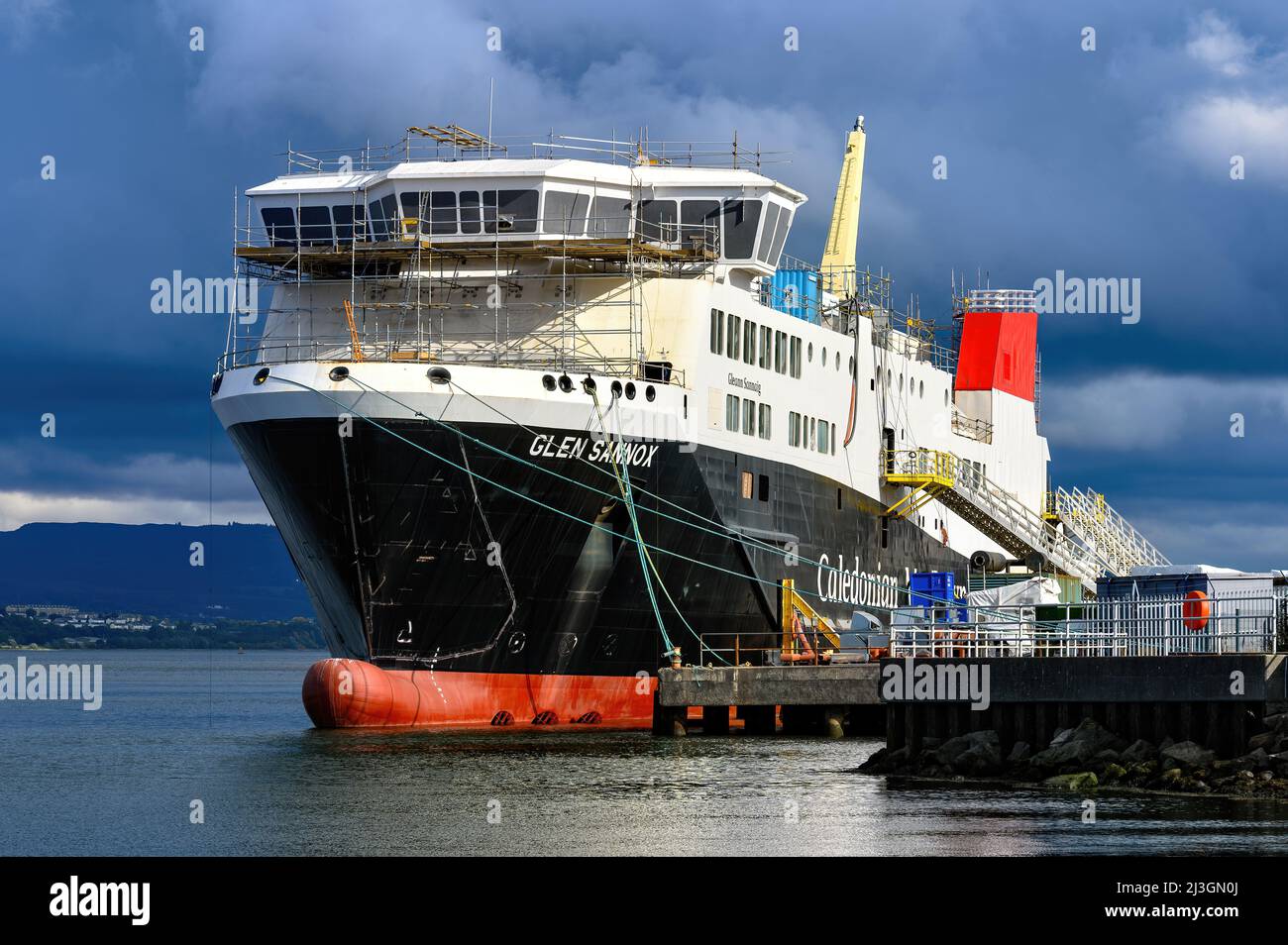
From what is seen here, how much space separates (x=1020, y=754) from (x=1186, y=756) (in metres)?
2.91

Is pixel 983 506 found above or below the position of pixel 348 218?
below

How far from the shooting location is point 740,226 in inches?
1743

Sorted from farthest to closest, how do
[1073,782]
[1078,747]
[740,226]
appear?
1. [740,226]
2. [1078,747]
3. [1073,782]

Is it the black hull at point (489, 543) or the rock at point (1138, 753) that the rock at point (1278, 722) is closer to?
the rock at point (1138, 753)

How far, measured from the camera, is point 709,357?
4212 centimetres

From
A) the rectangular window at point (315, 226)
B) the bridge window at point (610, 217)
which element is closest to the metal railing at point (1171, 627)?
the bridge window at point (610, 217)

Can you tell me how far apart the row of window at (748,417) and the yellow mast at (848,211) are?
13.6m

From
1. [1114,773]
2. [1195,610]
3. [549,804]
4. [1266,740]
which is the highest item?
[1195,610]

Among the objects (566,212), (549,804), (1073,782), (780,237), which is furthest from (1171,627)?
(780,237)

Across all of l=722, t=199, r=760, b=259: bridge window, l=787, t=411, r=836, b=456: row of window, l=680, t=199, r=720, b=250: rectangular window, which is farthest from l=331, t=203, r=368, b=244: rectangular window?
l=787, t=411, r=836, b=456: row of window

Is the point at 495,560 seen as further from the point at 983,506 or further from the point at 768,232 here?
the point at 983,506

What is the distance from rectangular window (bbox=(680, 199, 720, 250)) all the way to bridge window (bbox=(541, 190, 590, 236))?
2.47 metres
